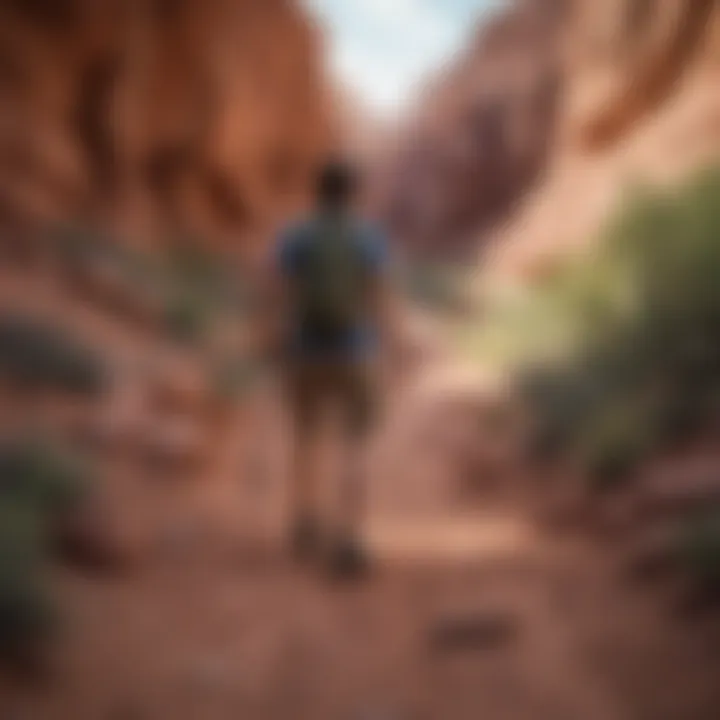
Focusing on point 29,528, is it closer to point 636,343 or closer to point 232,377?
point 636,343

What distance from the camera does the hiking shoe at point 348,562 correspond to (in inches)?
105

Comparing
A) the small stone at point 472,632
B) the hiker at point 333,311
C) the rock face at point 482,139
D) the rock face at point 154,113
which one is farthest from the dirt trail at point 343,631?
the rock face at point 482,139

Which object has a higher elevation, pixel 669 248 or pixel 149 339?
pixel 149 339

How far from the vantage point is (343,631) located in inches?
89.7

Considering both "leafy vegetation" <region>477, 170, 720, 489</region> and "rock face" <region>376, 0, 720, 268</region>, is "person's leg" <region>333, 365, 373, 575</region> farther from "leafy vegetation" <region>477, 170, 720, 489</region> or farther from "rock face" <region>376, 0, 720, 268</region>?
"rock face" <region>376, 0, 720, 268</region>

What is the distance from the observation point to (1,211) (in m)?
5.34

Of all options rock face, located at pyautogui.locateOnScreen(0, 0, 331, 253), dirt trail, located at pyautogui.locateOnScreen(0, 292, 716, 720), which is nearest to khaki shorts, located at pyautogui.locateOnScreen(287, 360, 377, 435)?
dirt trail, located at pyautogui.locateOnScreen(0, 292, 716, 720)

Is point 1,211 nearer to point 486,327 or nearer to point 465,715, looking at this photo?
point 486,327

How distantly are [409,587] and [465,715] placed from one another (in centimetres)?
78

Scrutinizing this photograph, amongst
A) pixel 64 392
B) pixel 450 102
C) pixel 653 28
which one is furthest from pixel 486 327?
pixel 450 102

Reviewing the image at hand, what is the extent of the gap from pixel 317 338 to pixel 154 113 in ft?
17.2

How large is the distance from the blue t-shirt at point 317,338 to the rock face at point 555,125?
100 cm

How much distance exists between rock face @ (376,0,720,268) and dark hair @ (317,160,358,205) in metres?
0.98

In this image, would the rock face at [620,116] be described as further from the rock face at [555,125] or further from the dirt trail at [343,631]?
the dirt trail at [343,631]
